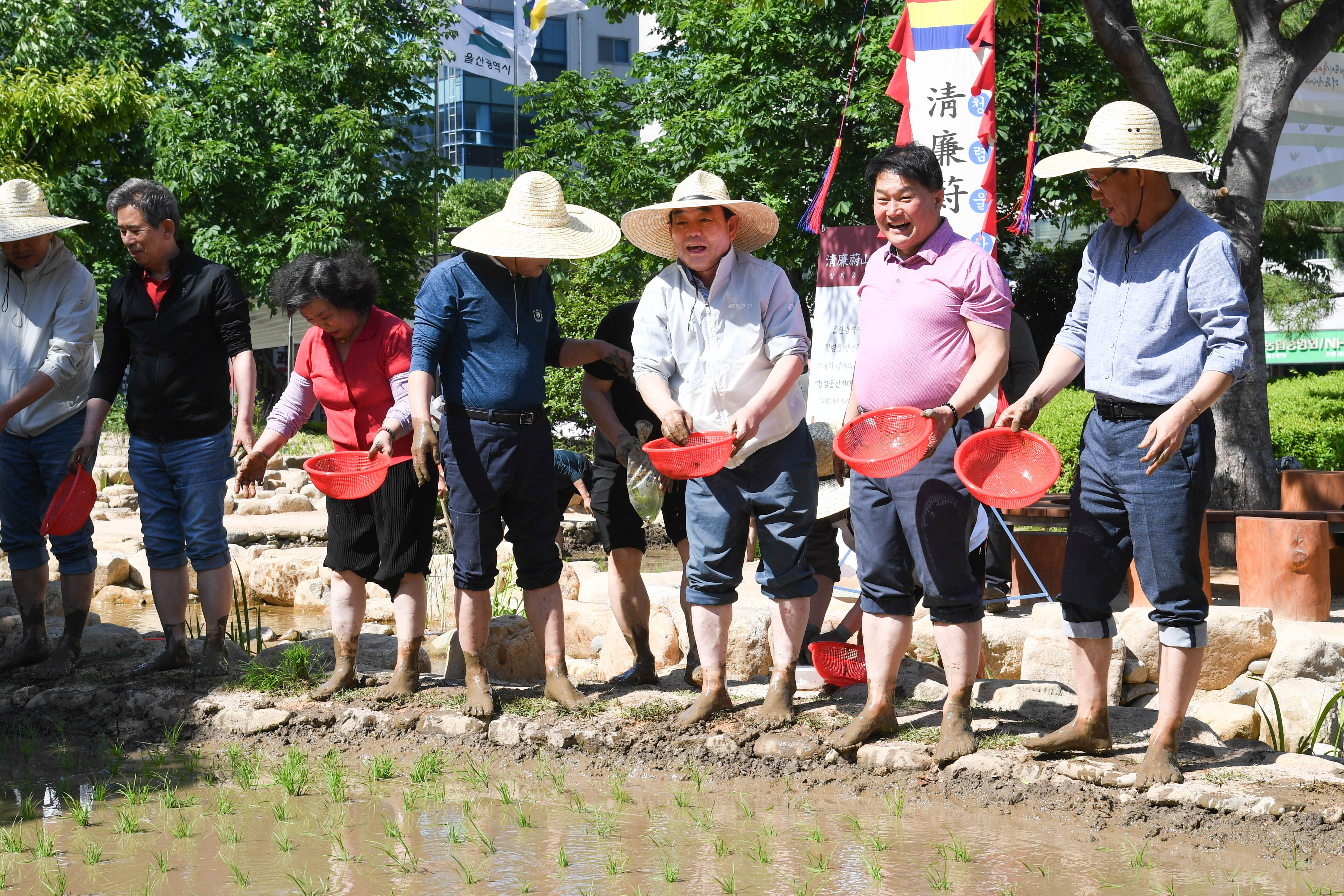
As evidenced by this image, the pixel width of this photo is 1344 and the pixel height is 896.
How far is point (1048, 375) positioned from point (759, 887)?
1825 millimetres

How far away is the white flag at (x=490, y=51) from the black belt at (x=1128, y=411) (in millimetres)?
23764

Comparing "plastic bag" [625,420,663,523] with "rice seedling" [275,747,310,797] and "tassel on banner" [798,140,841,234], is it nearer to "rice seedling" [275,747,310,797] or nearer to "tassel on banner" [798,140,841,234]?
"rice seedling" [275,747,310,797]

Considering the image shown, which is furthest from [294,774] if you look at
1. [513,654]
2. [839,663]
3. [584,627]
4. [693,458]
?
[584,627]

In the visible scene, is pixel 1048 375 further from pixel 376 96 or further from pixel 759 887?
pixel 376 96

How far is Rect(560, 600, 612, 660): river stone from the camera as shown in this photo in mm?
6453

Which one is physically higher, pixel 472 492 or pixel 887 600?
pixel 472 492

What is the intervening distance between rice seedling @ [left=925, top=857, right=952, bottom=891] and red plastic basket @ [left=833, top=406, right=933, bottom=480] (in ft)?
3.98

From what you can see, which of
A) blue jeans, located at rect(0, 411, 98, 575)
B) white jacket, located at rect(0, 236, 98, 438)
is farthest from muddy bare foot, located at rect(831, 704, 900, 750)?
white jacket, located at rect(0, 236, 98, 438)

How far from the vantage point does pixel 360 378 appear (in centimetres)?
469

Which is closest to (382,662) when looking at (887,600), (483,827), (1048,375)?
(483,827)

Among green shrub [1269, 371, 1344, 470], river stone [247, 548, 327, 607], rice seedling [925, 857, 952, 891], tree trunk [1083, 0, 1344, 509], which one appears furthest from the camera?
green shrub [1269, 371, 1344, 470]

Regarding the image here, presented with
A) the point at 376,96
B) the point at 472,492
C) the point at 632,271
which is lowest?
the point at 472,492

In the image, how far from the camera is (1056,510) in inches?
285

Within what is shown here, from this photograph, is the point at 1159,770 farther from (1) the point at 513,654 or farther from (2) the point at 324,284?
(2) the point at 324,284
